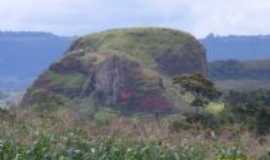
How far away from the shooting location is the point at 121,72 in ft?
354

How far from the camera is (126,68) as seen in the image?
108m

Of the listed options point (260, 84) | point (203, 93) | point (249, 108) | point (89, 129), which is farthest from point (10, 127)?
point (260, 84)

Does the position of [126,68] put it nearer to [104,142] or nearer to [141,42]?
[141,42]

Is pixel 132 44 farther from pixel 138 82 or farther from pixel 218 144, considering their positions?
pixel 218 144

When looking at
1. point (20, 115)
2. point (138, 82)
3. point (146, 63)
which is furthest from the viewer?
point (146, 63)

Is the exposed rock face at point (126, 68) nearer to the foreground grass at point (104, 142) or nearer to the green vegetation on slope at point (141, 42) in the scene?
the green vegetation on slope at point (141, 42)

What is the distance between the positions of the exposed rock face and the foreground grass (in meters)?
69.2

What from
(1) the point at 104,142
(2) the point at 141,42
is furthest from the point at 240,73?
(1) the point at 104,142

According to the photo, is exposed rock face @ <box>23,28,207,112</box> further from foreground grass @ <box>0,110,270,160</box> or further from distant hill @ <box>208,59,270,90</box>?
foreground grass @ <box>0,110,270,160</box>

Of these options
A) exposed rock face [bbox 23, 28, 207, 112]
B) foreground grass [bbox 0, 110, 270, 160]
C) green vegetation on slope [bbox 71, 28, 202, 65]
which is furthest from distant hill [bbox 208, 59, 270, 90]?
foreground grass [bbox 0, 110, 270, 160]

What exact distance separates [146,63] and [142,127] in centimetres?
9803

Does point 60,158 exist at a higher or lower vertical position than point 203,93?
higher

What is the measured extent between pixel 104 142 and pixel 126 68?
91.4 metres

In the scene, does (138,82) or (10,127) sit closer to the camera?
(10,127)
